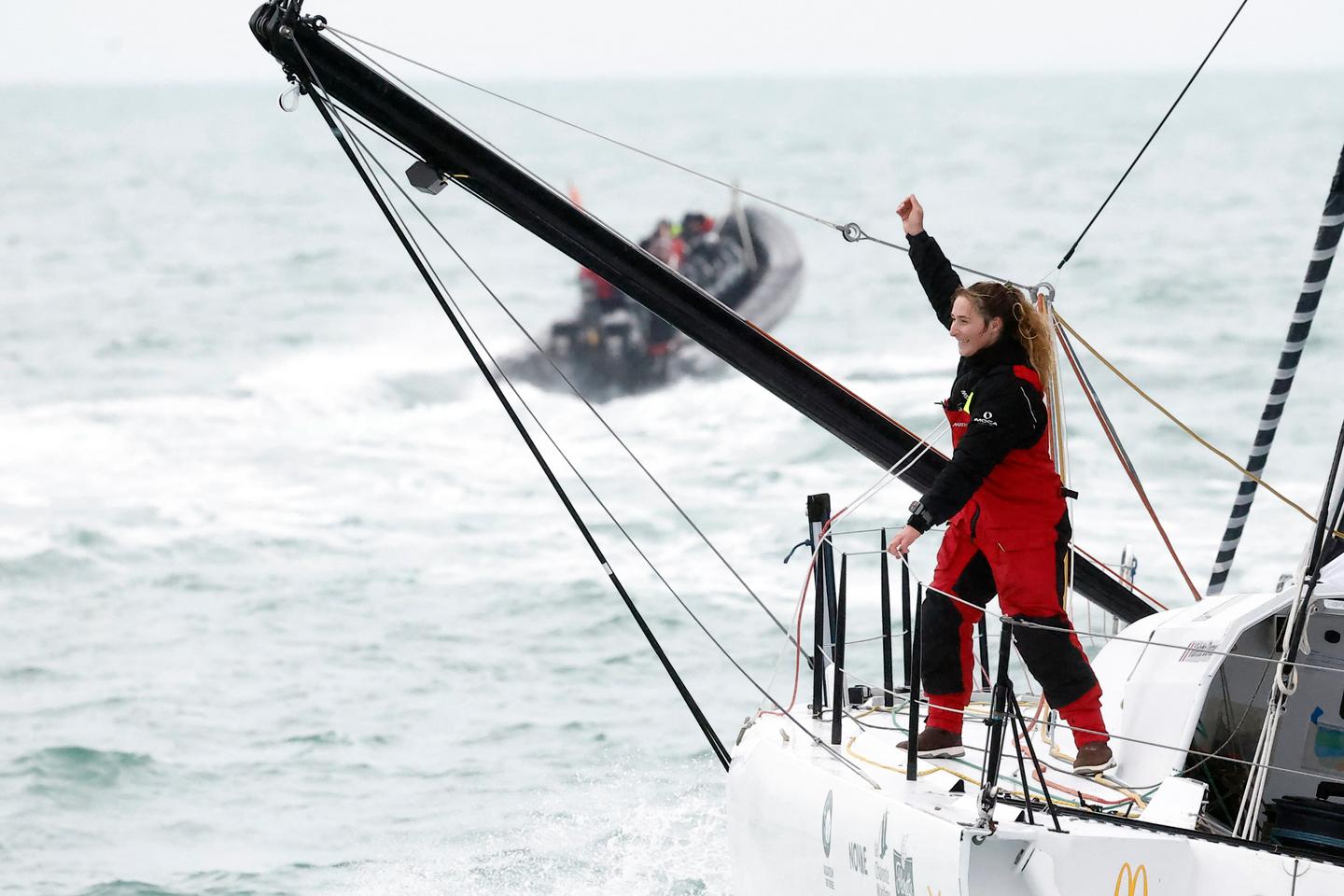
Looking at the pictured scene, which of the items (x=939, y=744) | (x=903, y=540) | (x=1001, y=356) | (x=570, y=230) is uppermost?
(x=570, y=230)

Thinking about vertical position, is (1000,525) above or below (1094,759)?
above

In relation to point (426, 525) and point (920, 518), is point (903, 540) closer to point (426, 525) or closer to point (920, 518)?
point (920, 518)

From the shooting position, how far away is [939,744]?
4.61 m

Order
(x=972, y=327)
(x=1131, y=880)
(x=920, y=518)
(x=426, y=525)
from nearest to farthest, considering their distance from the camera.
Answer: (x=1131, y=880) → (x=920, y=518) → (x=972, y=327) → (x=426, y=525)

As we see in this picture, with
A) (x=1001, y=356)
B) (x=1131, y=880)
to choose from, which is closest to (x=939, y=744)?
(x=1131, y=880)

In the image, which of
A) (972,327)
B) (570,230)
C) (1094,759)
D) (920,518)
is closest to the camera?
(920,518)

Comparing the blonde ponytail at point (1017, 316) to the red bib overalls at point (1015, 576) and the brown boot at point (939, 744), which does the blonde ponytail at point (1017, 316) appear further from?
the brown boot at point (939, 744)

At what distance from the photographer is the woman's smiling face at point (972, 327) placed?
4344 mm

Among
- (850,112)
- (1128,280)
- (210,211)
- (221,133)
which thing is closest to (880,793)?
(1128,280)

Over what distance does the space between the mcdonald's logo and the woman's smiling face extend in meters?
1.40

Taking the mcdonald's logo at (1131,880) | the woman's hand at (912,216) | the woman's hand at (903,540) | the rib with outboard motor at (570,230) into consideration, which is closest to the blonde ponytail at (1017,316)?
the woman's hand at (912,216)

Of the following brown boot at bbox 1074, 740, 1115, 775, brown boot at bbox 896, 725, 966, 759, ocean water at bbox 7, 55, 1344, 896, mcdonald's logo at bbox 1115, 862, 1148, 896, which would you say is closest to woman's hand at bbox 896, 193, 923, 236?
brown boot at bbox 896, 725, 966, 759

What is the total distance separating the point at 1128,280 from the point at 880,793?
26.5 meters

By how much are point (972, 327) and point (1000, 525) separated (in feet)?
1.79
